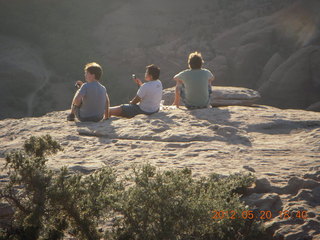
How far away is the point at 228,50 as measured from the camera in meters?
21.6

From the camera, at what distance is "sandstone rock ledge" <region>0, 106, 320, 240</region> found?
403 centimetres

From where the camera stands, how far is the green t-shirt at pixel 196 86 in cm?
795

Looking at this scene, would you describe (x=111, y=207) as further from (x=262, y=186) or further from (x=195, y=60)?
(x=195, y=60)

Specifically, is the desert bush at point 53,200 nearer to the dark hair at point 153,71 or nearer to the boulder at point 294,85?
the dark hair at point 153,71

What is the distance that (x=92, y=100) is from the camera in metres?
7.05

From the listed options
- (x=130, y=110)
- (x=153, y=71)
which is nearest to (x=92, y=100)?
(x=130, y=110)

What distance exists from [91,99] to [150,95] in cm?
104

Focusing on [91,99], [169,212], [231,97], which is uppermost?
[91,99]

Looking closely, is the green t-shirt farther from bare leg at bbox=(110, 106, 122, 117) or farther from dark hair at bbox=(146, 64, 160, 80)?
bare leg at bbox=(110, 106, 122, 117)

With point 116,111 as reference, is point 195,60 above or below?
above

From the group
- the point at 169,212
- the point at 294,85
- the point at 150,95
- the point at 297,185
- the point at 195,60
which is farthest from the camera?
the point at 294,85

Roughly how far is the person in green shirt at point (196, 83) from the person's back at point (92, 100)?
60.4 inches
